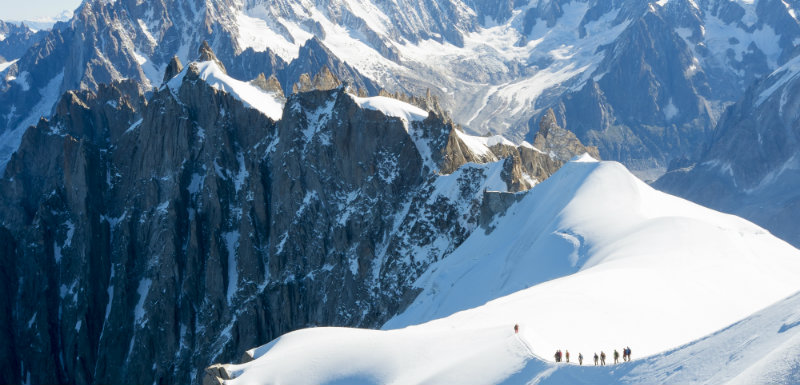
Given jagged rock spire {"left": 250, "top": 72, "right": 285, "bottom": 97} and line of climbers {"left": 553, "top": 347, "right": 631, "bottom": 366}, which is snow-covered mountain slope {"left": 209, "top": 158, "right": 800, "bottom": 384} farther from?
jagged rock spire {"left": 250, "top": 72, "right": 285, "bottom": 97}

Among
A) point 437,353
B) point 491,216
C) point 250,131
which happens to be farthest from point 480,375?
point 250,131

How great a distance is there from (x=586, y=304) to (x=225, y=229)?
85.2m

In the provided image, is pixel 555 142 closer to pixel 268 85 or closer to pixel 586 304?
pixel 268 85

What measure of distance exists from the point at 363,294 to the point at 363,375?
185 feet

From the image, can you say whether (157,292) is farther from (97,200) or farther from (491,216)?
(491,216)

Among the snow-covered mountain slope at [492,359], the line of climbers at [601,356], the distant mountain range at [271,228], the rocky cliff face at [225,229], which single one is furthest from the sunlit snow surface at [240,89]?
the line of climbers at [601,356]

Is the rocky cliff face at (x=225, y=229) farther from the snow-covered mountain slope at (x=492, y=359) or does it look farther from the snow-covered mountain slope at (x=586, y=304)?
the snow-covered mountain slope at (x=492, y=359)

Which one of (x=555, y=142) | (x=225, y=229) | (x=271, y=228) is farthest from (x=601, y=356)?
(x=555, y=142)

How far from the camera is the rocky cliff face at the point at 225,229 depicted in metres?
107

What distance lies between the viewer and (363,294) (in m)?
105

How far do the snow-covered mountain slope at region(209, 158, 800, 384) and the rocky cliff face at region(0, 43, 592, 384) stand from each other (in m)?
11.2

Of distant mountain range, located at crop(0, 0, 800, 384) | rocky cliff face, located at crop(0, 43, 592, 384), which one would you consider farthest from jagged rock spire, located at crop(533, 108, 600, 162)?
rocky cliff face, located at crop(0, 43, 592, 384)

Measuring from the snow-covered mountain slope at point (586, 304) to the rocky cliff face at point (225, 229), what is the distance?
36.8 feet

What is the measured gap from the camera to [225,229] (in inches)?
5049
